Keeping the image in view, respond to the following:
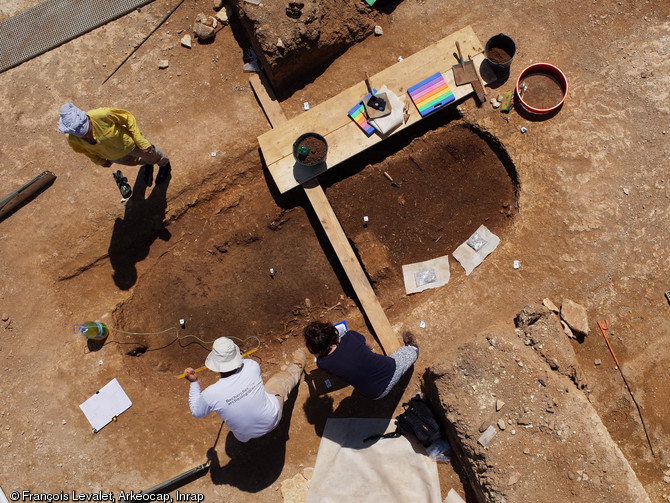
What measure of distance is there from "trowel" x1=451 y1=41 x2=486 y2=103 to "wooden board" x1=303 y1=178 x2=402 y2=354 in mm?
2314

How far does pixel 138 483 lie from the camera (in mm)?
4996

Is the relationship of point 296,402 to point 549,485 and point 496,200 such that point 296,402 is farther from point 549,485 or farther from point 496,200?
point 496,200

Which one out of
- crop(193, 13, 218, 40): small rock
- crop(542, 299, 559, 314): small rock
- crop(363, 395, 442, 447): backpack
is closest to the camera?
crop(363, 395, 442, 447): backpack

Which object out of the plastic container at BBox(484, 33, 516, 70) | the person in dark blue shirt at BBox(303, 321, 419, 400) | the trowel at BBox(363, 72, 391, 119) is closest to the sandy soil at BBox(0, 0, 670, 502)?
the plastic container at BBox(484, 33, 516, 70)

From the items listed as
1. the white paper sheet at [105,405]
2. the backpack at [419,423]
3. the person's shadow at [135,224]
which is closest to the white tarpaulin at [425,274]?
the backpack at [419,423]

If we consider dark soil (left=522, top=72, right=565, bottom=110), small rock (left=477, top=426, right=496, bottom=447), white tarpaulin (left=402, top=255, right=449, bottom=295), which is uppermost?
dark soil (left=522, top=72, right=565, bottom=110)

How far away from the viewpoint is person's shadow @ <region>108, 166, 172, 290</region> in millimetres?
5500

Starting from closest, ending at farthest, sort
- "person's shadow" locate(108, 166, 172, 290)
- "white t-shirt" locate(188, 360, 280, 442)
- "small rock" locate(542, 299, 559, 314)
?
"white t-shirt" locate(188, 360, 280, 442) < "small rock" locate(542, 299, 559, 314) < "person's shadow" locate(108, 166, 172, 290)

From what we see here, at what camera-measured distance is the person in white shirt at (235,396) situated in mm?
4164

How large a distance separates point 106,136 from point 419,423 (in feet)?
15.7

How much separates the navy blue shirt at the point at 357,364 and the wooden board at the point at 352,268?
654mm

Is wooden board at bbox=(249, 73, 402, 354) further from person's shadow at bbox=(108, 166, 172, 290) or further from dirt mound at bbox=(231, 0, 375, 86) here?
person's shadow at bbox=(108, 166, 172, 290)

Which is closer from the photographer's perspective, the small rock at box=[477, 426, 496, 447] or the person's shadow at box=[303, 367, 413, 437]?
the small rock at box=[477, 426, 496, 447]

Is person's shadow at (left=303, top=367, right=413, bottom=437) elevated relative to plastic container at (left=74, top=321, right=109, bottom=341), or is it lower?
lower
